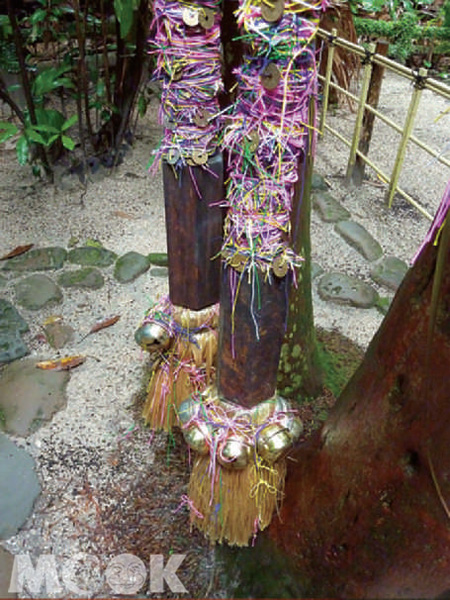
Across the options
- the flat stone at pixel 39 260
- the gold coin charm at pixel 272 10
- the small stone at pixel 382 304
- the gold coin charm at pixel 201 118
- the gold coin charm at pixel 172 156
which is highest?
the gold coin charm at pixel 272 10

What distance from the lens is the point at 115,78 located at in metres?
3.03

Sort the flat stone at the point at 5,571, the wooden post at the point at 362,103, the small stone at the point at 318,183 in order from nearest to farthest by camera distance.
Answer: the flat stone at the point at 5,571 → the wooden post at the point at 362,103 → the small stone at the point at 318,183

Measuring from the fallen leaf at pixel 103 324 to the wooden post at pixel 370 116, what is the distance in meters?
1.82

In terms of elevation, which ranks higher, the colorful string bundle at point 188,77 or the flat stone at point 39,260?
the colorful string bundle at point 188,77

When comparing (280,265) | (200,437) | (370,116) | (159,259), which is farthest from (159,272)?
(370,116)

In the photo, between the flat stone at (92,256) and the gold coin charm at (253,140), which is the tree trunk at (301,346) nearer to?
the gold coin charm at (253,140)

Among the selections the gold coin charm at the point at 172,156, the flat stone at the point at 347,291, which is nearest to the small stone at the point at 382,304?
the flat stone at the point at 347,291

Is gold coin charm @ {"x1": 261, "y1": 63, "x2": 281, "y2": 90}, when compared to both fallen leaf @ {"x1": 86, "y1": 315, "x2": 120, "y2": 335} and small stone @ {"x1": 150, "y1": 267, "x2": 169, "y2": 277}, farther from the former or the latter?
small stone @ {"x1": 150, "y1": 267, "x2": 169, "y2": 277}

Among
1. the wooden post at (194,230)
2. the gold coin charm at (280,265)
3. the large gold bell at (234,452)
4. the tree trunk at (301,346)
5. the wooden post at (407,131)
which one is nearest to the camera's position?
the gold coin charm at (280,265)

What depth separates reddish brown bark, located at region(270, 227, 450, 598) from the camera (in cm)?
76

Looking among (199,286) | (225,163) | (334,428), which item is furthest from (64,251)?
(334,428)

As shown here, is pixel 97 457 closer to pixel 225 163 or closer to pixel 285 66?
pixel 225 163

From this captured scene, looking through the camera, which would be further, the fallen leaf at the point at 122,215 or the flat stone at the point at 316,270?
the fallen leaf at the point at 122,215

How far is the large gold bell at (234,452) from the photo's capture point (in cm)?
106
